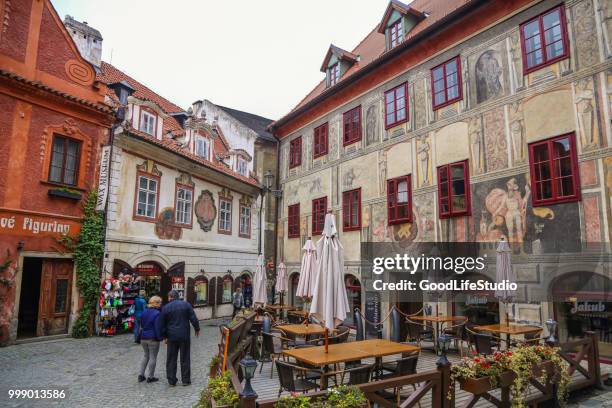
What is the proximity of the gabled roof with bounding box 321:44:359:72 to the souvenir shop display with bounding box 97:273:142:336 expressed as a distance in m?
12.1

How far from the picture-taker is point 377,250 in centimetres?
1442

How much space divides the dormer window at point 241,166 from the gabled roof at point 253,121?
1.65 meters

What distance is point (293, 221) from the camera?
19.4 meters

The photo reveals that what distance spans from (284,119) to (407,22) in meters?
7.59

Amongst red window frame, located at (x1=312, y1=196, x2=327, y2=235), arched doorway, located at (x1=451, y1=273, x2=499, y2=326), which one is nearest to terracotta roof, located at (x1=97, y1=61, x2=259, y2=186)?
red window frame, located at (x1=312, y1=196, x2=327, y2=235)

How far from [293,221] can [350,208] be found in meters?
4.23

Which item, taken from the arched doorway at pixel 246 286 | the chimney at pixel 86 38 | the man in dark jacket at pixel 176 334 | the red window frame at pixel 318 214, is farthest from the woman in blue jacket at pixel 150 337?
the arched doorway at pixel 246 286

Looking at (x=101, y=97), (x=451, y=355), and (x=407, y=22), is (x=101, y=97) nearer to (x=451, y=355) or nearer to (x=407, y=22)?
(x=407, y=22)

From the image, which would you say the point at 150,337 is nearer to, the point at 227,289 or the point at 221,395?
the point at 221,395

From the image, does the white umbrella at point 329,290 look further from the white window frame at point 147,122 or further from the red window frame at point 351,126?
the white window frame at point 147,122

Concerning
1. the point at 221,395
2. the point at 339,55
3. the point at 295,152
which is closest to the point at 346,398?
the point at 221,395

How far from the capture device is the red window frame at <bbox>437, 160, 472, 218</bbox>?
11617 mm

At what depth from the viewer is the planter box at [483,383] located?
16.8 ft

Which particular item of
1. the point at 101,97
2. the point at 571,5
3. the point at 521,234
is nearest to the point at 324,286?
the point at 521,234
